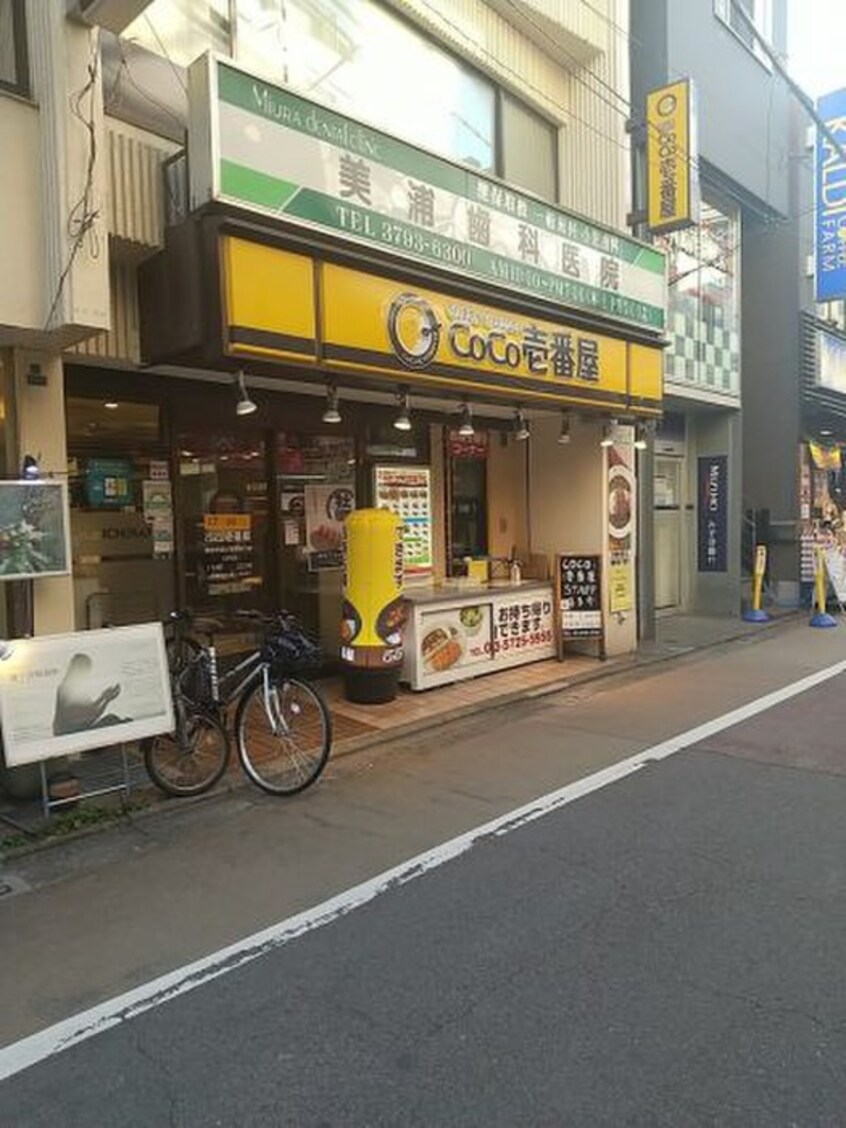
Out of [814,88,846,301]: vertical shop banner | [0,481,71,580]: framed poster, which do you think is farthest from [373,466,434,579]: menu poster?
[814,88,846,301]: vertical shop banner

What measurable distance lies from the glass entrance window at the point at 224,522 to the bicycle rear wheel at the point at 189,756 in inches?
97.9

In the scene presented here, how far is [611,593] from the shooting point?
11062 millimetres

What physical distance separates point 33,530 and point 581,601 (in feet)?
22.1

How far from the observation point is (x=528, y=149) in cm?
1131

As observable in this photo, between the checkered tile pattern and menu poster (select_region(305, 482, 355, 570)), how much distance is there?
5.99m

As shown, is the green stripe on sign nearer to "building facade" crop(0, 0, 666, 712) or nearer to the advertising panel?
"building facade" crop(0, 0, 666, 712)

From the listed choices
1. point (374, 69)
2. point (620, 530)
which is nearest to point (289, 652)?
point (620, 530)

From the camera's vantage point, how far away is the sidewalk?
588 cm

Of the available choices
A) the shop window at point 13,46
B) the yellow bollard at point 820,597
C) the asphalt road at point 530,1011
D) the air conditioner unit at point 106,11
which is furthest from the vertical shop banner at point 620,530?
A: the shop window at point 13,46

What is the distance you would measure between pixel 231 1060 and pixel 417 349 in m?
5.75

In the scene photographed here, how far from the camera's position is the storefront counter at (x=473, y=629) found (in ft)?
29.7

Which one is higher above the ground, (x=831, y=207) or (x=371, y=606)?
(x=831, y=207)

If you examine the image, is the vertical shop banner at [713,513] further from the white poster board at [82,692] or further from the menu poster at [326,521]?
the white poster board at [82,692]

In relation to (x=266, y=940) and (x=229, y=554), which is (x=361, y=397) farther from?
(x=266, y=940)
